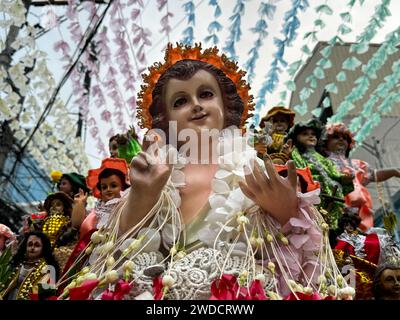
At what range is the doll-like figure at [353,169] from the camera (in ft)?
12.3

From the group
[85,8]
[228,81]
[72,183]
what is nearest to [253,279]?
[228,81]

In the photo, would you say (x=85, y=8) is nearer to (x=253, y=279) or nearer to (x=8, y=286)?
(x=8, y=286)

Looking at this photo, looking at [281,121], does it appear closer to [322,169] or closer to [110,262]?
[322,169]

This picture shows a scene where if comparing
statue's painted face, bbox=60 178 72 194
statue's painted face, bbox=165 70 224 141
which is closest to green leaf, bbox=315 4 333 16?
statue's painted face, bbox=165 70 224 141

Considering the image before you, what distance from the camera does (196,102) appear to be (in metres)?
2.13

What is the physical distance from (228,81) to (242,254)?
1.01m

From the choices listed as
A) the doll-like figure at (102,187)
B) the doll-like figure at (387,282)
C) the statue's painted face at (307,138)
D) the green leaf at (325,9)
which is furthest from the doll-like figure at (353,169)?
the doll-like figure at (102,187)

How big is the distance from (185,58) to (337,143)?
2.13m

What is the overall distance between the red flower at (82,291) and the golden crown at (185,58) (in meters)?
1.05

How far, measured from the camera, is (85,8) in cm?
509

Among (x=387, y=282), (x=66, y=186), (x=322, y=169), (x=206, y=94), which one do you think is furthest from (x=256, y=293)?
(x=66, y=186)

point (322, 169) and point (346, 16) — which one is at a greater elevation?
point (346, 16)

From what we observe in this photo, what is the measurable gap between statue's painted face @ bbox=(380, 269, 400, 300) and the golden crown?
1.09 m
